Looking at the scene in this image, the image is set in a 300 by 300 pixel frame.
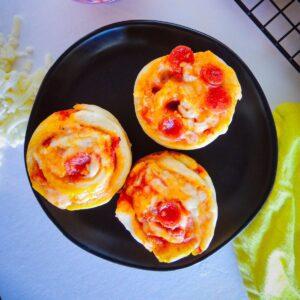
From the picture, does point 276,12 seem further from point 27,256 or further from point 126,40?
point 27,256

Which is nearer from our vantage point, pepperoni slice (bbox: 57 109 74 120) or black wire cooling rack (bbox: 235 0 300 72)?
pepperoni slice (bbox: 57 109 74 120)

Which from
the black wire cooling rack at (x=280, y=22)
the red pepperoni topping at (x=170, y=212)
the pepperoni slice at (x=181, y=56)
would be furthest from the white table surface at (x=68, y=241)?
the red pepperoni topping at (x=170, y=212)

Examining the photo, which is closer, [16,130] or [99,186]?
[99,186]

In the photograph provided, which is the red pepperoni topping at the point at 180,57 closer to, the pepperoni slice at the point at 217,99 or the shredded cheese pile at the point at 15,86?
the pepperoni slice at the point at 217,99

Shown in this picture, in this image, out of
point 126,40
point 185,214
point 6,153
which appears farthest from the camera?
point 6,153

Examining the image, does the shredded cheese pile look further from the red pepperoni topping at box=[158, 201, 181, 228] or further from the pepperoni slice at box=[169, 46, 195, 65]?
the red pepperoni topping at box=[158, 201, 181, 228]

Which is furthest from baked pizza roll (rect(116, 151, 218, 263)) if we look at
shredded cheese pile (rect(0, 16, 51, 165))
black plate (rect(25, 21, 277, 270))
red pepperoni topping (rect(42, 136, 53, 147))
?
shredded cheese pile (rect(0, 16, 51, 165))

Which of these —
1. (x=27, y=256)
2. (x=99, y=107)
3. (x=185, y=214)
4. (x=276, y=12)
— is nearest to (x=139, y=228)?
(x=185, y=214)

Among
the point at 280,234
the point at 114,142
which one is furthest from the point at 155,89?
A: the point at 280,234
